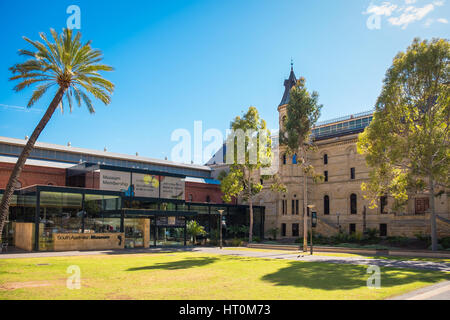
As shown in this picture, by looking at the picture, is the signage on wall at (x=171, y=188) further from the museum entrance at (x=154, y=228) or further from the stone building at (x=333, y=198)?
the stone building at (x=333, y=198)

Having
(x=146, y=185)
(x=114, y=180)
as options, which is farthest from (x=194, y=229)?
(x=114, y=180)

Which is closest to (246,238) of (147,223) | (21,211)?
(147,223)

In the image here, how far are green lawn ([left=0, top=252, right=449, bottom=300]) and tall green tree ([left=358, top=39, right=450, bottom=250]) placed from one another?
42.4ft

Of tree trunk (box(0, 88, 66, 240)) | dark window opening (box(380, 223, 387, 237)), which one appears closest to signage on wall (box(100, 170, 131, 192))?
tree trunk (box(0, 88, 66, 240))

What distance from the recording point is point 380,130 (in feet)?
103

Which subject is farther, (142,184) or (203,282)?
(142,184)

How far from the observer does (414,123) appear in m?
32.1

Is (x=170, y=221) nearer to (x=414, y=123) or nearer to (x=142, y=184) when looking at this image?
(x=142, y=184)

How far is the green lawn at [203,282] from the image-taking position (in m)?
12.7

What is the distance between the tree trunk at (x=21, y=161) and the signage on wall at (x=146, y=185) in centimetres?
1843

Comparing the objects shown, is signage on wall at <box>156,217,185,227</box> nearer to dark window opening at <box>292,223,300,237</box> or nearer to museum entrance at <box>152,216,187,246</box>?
museum entrance at <box>152,216,187,246</box>

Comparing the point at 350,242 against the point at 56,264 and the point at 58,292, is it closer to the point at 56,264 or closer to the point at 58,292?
the point at 56,264

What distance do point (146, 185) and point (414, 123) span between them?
26.0 meters
